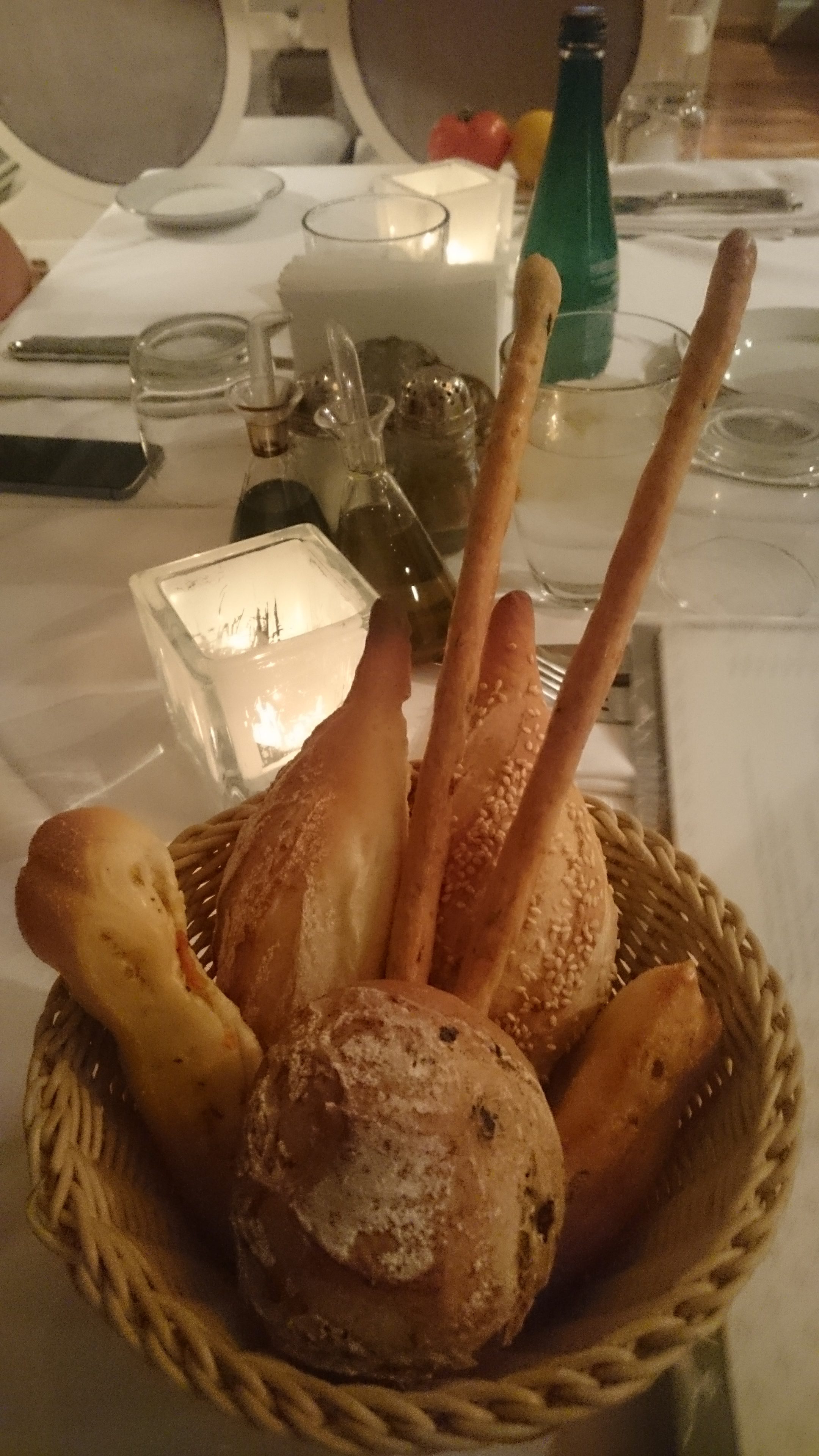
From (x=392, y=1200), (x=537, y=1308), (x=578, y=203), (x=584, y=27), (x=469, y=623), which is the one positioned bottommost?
(x=537, y=1308)

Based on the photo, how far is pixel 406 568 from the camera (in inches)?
25.2

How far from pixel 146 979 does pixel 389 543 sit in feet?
1.20

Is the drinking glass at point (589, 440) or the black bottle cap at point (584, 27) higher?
the black bottle cap at point (584, 27)

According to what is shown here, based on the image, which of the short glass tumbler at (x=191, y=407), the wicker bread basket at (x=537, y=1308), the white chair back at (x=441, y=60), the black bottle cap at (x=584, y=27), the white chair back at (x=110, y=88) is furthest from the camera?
the white chair back at (x=110, y=88)

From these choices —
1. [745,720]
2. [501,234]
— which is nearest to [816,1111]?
[745,720]

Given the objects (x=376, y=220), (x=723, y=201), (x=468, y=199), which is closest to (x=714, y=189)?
(x=723, y=201)

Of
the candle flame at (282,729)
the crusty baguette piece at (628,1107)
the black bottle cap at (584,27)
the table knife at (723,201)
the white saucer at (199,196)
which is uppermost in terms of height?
the black bottle cap at (584,27)

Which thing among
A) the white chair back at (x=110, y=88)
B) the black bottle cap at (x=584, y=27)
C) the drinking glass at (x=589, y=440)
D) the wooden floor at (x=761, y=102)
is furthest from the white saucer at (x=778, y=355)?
the wooden floor at (x=761, y=102)

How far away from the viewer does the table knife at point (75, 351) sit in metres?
1.00

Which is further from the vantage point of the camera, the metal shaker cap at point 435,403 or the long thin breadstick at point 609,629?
the metal shaker cap at point 435,403

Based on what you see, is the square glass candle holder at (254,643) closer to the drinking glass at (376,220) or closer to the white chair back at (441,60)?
the drinking glass at (376,220)

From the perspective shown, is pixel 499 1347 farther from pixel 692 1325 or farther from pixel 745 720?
pixel 745 720

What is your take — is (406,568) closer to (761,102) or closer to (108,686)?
(108,686)

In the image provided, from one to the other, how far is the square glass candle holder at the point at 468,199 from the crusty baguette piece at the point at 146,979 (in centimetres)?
84
